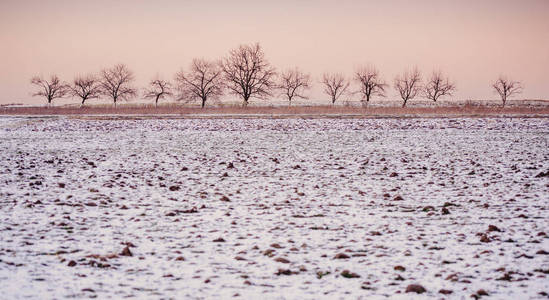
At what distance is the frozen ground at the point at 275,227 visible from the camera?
4895mm

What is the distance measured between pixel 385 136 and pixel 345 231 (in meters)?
16.8

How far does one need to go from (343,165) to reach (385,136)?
10.2 meters

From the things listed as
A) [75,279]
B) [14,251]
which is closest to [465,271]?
[75,279]

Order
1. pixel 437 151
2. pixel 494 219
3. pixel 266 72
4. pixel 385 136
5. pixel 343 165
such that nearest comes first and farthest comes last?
pixel 494 219 < pixel 343 165 < pixel 437 151 < pixel 385 136 < pixel 266 72

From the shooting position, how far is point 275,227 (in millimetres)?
7129

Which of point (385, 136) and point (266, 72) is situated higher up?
point (266, 72)

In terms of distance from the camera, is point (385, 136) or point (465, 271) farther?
→ point (385, 136)

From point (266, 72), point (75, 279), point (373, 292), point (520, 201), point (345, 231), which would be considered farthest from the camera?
point (266, 72)

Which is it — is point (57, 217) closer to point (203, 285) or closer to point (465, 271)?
point (203, 285)

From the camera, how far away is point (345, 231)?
272 inches

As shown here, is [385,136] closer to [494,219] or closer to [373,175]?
[373,175]

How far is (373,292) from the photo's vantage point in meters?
4.63

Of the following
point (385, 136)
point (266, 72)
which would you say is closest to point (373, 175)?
point (385, 136)

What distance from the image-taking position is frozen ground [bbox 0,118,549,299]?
4.89 metres
